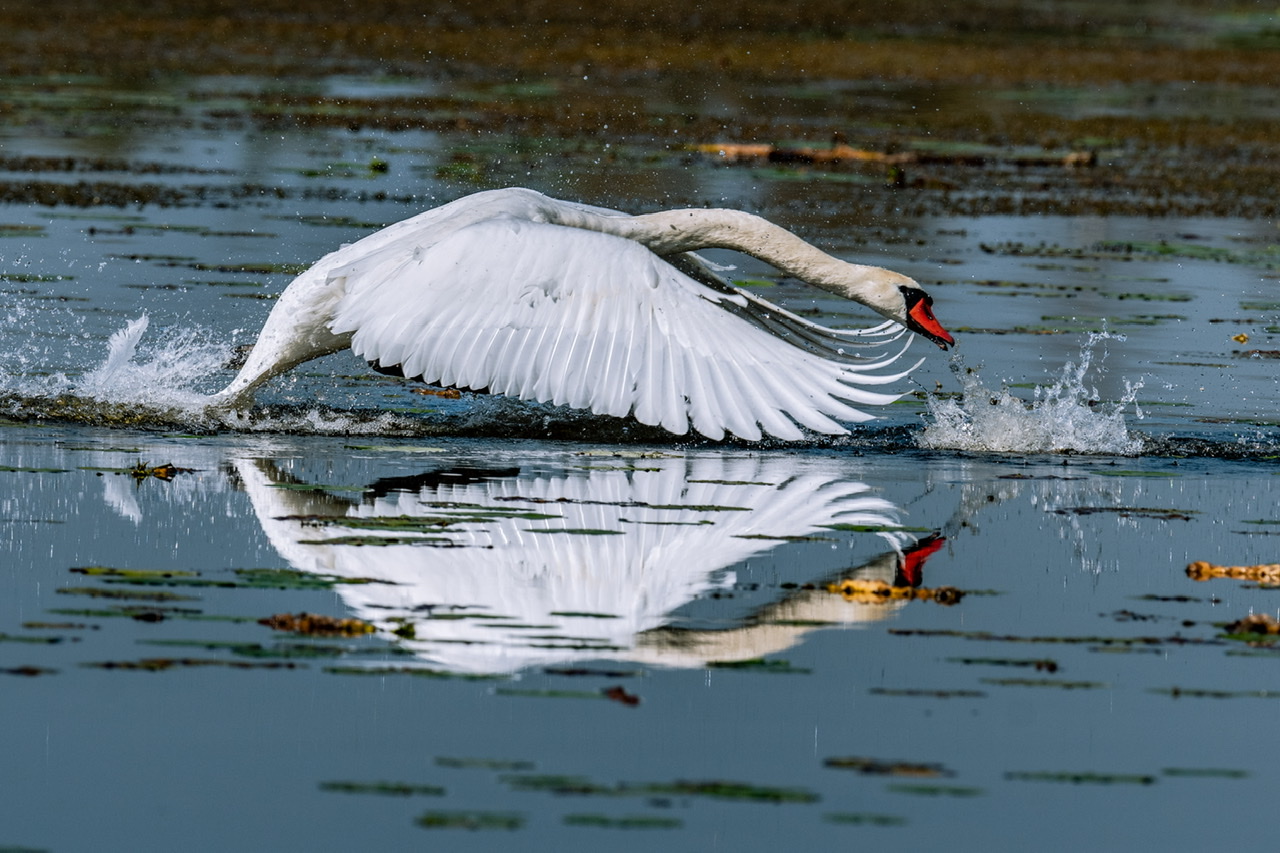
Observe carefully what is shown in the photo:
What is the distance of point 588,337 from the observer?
907cm

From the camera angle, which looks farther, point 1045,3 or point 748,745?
point 1045,3

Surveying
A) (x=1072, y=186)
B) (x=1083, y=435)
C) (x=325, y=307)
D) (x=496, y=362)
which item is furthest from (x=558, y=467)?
(x=1072, y=186)

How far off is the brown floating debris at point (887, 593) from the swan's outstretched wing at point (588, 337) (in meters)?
1.63

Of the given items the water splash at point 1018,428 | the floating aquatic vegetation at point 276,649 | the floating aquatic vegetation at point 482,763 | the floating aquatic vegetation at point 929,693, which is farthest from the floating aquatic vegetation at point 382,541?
the water splash at point 1018,428

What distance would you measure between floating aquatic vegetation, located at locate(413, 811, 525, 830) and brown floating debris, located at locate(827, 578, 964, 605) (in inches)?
92.5

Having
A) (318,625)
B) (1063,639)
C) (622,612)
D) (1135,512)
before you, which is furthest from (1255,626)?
(318,625)

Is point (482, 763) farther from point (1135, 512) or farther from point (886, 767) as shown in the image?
point (1135, 512)

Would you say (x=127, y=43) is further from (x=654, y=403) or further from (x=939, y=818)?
(x=939, y=818)

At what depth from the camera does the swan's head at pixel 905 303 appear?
1034 cm

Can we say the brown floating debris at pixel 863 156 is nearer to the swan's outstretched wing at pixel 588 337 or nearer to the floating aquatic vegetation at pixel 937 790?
the swan's outstretched wing at pixel 588 337

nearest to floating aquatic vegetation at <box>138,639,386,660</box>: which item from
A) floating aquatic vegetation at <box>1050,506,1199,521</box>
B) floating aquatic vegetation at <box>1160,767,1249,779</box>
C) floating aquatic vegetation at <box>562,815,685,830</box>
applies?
floating aquatic vegetation at <box>562,815,685,830</box>

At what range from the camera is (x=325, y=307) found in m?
10.1

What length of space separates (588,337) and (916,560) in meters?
2.04

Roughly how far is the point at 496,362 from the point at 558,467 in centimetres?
56
